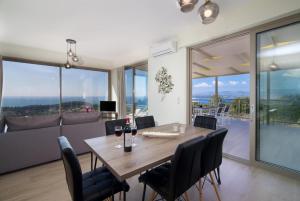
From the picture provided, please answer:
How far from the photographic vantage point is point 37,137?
2689 millimetres

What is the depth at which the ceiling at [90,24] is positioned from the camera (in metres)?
2.43

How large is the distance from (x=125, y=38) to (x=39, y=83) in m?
3.31

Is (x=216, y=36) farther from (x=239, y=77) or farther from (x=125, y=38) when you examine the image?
(x=239, y=77)

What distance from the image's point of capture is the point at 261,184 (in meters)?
2.08

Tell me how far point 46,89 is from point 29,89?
0.44m

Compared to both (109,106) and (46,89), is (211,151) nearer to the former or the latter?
(109,106)

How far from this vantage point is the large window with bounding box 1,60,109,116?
440cm

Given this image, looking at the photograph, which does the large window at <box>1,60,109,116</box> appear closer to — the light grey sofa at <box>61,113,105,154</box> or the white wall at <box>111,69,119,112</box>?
the white wall at <box>111,69,119,112</box>

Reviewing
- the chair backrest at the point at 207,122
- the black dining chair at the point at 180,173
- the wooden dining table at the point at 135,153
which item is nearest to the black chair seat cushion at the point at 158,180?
the black dining chair at the point at 180,173

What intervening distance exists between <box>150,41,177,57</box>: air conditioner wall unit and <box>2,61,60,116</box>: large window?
3491 millimetres

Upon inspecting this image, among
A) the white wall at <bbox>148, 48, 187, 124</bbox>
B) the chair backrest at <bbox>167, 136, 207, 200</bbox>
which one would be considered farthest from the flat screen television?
the chair backrest at <bbox>167, 136, 207, 200</bbox>

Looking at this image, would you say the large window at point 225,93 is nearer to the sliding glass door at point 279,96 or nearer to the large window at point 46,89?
the sliding glass door at point 279,96

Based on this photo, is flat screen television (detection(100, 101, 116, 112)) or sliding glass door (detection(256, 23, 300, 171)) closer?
sliding glass door (detection(256, 23, 300, 171))

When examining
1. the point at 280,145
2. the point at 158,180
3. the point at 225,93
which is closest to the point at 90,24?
the point at 158,180
